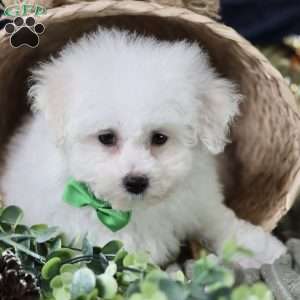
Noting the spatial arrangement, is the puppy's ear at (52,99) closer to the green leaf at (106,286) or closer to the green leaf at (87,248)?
the green leaf at (87,248)

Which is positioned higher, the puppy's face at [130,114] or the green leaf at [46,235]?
the puppy's face at [130,114]

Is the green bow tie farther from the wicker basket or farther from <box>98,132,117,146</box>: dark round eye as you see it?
the wicker basket

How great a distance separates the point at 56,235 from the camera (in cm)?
208

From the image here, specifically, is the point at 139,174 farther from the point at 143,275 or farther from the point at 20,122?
the point at 20,122

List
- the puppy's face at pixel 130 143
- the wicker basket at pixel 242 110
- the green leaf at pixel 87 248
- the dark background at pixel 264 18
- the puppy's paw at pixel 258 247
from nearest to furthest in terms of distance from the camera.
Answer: the green leaf at pixel 87 248 → the puppy's face at pixel 130 143 → the puppy's paw at pixel 258 247 → the wicker basket at pixel 242 110 → the dark background at pixel 264 18

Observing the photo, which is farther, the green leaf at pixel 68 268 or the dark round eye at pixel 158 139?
the dark round eye at pixel 158 139

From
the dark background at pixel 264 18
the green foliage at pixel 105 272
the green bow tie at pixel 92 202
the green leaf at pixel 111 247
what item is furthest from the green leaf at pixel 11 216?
the dark background at pixel 264 18

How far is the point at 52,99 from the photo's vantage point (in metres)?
2.11

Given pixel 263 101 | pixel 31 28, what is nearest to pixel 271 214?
pixel 263 101

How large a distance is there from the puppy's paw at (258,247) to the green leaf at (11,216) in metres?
0.85

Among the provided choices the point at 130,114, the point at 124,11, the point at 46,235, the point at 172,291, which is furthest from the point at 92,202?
the point at 172,291

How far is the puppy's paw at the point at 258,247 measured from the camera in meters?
2.48

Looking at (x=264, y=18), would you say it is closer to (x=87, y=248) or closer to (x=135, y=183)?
(x=135, y=183)

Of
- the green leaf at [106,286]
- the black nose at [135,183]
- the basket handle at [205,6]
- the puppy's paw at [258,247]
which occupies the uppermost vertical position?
the basket handle at [205,6]
